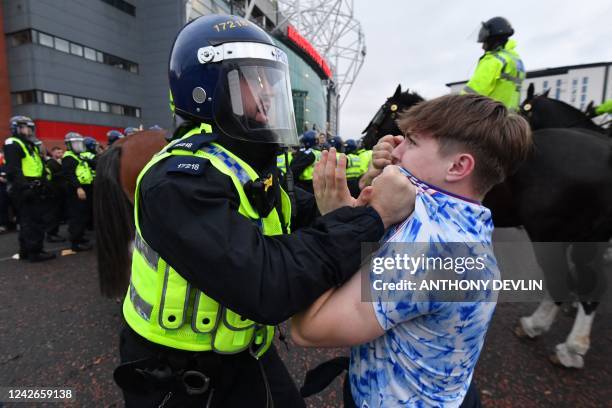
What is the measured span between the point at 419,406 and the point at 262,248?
0.70m

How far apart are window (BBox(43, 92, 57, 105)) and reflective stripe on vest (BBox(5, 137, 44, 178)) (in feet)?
65.2

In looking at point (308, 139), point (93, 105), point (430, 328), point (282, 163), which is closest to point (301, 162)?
point (282, 163)

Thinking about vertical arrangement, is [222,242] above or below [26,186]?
above

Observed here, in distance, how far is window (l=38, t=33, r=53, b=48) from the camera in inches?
815

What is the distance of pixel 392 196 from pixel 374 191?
6 centimetres

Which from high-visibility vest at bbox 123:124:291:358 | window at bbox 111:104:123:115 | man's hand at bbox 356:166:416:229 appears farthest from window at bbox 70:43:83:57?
man's hand at bbox 356:166:416:229

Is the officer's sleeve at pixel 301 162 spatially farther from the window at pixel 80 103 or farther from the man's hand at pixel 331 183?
the window at pixel 80 103

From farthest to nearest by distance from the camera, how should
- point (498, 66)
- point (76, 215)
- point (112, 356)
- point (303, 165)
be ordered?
point (76, 215)
point (303, 165)
point (498, 66)
point (112, 356)

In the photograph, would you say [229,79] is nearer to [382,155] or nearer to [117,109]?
[382,155]

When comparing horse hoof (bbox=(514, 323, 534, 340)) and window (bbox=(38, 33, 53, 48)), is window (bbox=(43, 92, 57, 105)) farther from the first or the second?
horse hoof (bbox=(514, 323, 534, 340))

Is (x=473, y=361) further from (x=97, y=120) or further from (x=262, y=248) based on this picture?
(x=97, y=120)

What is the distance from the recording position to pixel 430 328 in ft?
3.24

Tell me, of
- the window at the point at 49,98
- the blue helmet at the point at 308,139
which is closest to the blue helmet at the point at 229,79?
the blue helmet at the point at 308,139

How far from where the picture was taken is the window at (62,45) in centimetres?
2170
